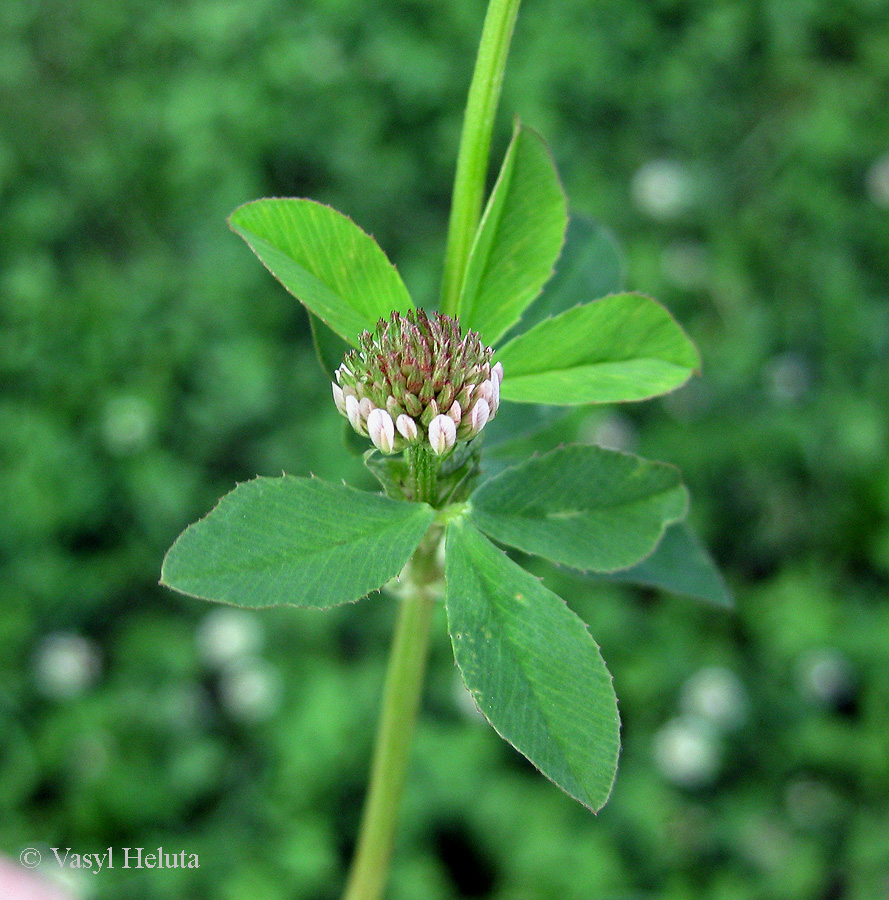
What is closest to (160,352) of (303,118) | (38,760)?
(303,118)

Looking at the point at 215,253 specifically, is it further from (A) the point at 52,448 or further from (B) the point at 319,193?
(A) the point at 52,448

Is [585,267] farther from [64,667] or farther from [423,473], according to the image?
[64,667]

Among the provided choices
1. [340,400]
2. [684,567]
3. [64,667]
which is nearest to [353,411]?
[340,400]

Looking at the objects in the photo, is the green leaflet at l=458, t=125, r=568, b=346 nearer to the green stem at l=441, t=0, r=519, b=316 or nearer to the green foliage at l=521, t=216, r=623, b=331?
the green stem at l=441, t=0, r=519, b=316

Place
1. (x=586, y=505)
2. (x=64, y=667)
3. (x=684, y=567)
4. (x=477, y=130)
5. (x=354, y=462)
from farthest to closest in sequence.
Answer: (x=64, y=667)
(x=354, y=462)
(x=684, y=567)
(x=586, y=505)
(x=477, y=130)

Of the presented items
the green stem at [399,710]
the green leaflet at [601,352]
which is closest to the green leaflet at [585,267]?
the green leaflet at [601,352]

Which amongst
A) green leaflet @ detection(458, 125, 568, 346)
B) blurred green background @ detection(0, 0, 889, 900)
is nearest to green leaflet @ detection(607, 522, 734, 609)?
green leaflet @ detection(458, 125, 568, 346)
